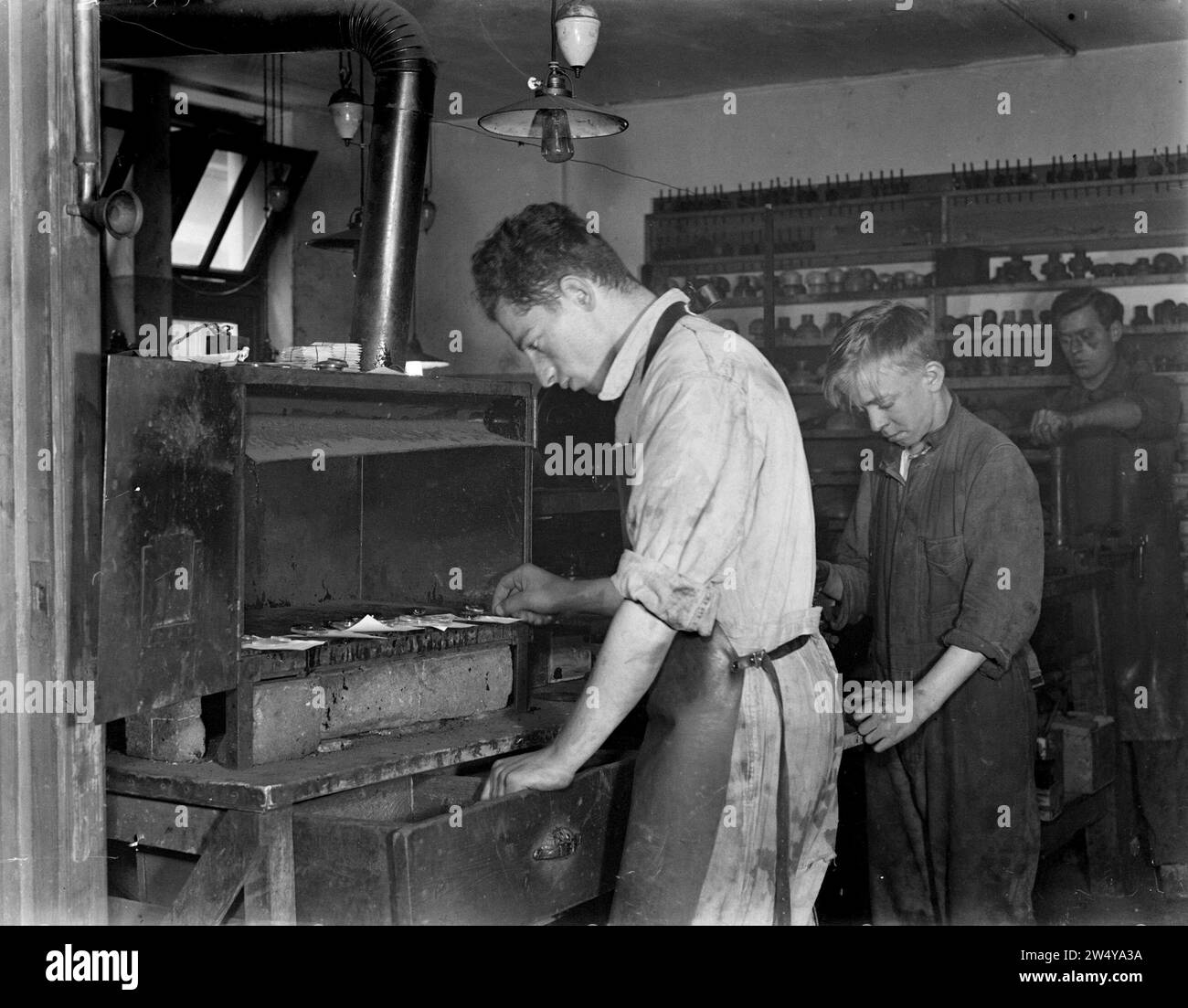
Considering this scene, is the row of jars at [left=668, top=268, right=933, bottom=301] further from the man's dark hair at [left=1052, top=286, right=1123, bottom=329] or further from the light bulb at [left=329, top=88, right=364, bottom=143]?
the light bulb at [left=329, top=88, right=364, bottom=143]

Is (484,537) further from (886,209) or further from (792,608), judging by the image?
(886,209)

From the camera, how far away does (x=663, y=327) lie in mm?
2213

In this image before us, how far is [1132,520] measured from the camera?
4734mm

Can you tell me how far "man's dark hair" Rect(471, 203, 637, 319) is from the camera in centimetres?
221

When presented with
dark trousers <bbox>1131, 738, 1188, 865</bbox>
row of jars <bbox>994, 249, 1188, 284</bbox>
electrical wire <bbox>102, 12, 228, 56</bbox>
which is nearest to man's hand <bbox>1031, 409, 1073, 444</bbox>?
dark trousers <bbox>1131, 738, 1188, 865</bbox>

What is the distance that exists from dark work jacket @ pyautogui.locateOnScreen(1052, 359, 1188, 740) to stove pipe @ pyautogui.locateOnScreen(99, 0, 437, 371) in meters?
2.54

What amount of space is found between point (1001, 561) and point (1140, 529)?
84.2 inches

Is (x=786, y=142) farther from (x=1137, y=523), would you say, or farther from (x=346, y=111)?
(x=1137, y=523)

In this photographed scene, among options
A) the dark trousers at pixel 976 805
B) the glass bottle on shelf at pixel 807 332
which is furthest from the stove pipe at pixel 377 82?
the glass bottle on shelf at pixel 807 332

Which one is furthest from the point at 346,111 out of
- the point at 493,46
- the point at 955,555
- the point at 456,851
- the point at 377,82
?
the point at 456,851

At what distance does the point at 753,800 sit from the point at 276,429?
1.09m
